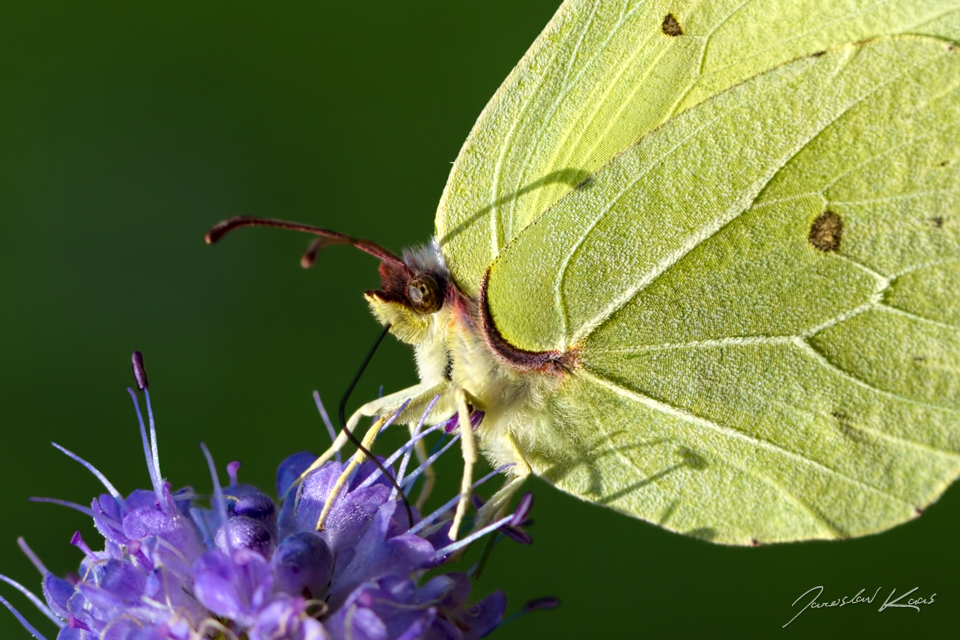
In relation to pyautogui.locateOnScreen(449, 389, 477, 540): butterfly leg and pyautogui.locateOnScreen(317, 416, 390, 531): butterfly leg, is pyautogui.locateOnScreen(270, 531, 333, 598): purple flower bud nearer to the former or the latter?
pyautogui.locateOnScreen(317, 416, 390, 531): butterfly leg

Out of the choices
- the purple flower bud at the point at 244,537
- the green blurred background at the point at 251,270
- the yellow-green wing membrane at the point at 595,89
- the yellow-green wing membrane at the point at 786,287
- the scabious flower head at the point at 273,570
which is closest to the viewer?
the scabious flower head at the point at 273,570

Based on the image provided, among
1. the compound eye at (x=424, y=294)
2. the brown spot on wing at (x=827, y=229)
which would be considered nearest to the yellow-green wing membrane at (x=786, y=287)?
the brown spot on wing at (x=827, y=229)

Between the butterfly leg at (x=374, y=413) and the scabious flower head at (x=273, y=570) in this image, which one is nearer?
the scabious flower head at (x=273, y=570)

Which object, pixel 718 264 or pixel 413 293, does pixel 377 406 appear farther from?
pixel 718 264

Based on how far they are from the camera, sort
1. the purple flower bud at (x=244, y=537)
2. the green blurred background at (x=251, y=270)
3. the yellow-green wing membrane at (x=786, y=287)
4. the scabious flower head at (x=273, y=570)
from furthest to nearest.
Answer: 1. the green blurred background at (x=251, y=270)
2. the yellow-green wing membrane at (x=786, y=287)
3. the purple flower bud at (x=244, y=537)
4. the scabious flower head at (x=273, y=570)

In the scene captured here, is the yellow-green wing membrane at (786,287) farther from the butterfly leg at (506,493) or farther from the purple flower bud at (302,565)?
the purple flower bud at (302,565)

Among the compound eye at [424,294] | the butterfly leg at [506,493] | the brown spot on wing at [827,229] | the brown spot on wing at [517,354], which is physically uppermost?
the compound eye at [424,294]

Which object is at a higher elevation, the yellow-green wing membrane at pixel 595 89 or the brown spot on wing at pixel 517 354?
the yellow-green wing membrane at pixel 595 89
